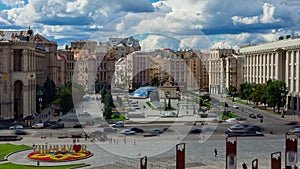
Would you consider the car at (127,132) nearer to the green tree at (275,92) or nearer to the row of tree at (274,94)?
the row of tree at (274,94)

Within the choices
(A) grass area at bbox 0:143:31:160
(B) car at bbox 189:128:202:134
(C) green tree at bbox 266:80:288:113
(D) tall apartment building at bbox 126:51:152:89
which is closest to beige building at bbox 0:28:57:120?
(D) tall apartment building at bbox 126:51:152:89

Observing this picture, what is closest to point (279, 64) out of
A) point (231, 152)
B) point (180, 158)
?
point (231, 152)

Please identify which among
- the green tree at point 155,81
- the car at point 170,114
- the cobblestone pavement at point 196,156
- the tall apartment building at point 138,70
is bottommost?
the cobblestone pavement at point 196,156

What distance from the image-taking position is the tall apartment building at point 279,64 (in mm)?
55219

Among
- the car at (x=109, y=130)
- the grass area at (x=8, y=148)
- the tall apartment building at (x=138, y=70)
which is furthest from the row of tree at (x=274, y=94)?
the grass area at (x=8, y=148)

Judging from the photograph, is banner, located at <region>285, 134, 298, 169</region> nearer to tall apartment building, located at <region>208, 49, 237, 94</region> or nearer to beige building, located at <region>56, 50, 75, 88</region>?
tall apartment building, located at <region>208, 49, 237, 94</region>

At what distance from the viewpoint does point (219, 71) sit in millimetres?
88875

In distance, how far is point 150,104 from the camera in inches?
2067

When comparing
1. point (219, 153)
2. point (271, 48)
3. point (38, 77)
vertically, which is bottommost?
point (219, 153)

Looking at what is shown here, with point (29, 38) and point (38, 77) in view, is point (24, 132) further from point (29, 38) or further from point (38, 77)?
point (38, 77)

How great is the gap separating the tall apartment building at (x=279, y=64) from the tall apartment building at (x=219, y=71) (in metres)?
9.57

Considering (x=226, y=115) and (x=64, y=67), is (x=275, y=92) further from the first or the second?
(x=64, y=67)

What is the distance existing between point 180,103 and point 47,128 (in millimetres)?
17670

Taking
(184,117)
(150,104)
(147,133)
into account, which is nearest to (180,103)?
(150,104)
